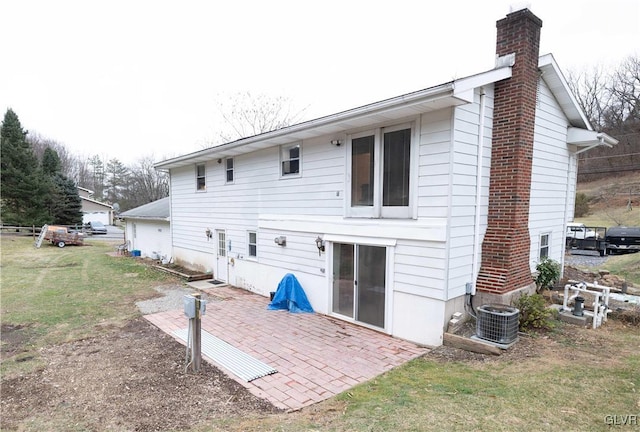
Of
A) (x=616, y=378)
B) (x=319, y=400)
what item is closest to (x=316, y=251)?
(x=319, y=400)

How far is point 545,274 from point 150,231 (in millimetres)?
17138

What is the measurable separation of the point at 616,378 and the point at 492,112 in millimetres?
4612

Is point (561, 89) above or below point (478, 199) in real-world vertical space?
above

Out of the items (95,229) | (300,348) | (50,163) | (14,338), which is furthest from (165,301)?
(50,163)

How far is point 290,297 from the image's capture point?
8141mm

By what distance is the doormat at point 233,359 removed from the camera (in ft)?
16.0

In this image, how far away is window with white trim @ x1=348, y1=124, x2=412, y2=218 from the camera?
6.26 metres

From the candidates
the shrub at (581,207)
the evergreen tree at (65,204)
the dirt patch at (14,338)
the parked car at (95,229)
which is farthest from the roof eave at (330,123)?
the shrub at (581,207)

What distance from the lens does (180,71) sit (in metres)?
19.5

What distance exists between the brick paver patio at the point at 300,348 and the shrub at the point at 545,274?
3.68 meters

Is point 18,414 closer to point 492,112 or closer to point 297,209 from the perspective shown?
point 297,209

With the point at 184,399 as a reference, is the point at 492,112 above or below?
above

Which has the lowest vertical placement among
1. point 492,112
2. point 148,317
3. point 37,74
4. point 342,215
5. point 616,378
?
point 148,317

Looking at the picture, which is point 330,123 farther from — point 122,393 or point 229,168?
point 122,393
